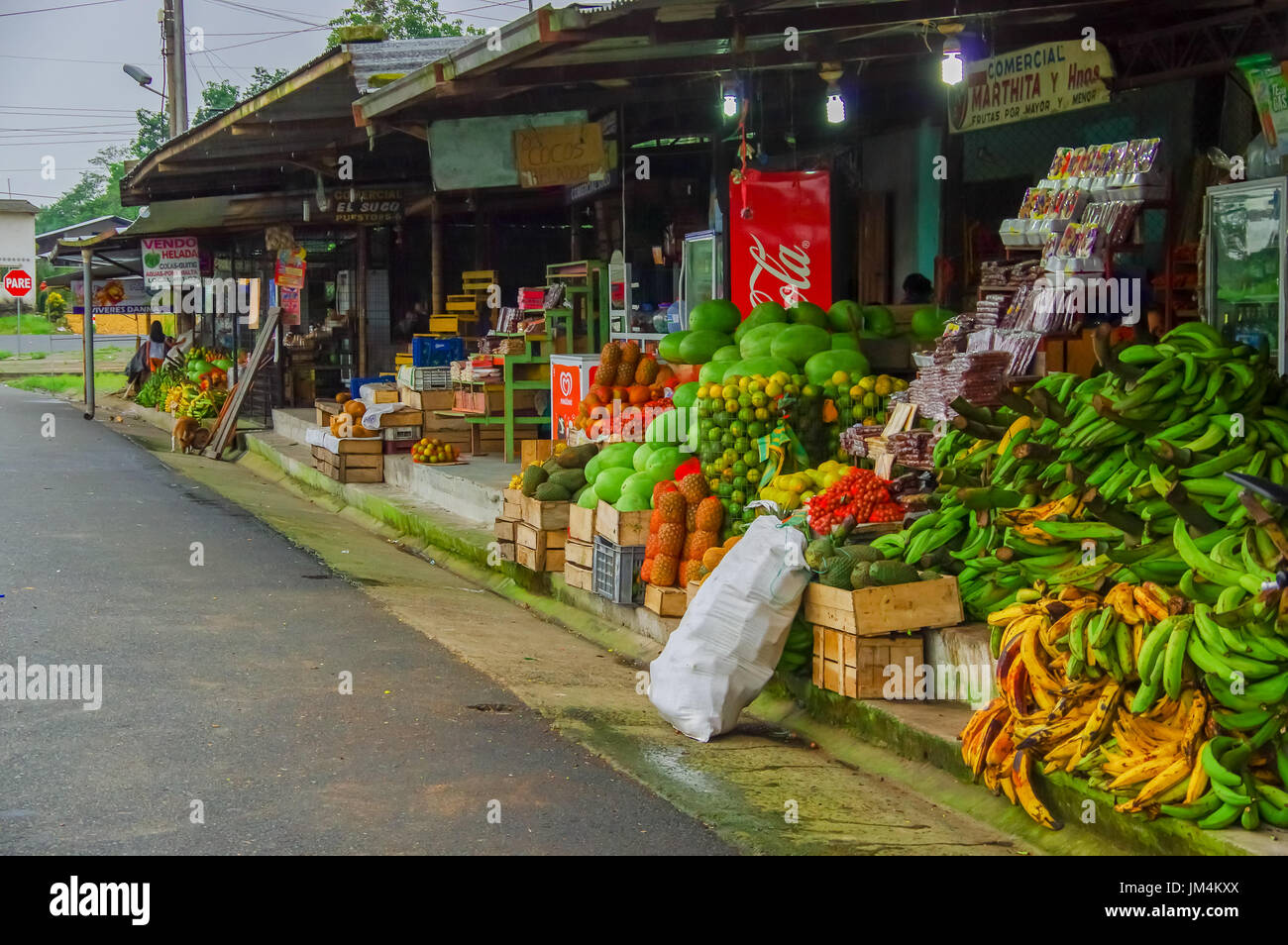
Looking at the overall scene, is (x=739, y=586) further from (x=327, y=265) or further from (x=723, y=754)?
(x=327, y=265)

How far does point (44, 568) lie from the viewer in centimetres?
1049

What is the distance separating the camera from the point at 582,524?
9.88 metres

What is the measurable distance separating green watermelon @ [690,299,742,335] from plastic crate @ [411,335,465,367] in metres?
6.28

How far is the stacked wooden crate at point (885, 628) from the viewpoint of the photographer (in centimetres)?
678

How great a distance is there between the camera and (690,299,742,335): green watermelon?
10.7 meters

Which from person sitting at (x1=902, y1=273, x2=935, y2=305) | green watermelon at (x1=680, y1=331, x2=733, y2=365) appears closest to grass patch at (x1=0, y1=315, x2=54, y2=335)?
person sitting at (x1=902, y1=273, x2=935, y2=305)

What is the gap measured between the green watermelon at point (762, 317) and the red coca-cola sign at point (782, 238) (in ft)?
2.87

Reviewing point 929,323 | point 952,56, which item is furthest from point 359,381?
point 952,56

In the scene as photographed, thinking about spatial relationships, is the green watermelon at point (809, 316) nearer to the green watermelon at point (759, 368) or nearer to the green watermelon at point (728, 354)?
the green watermelon at point (728, 354)

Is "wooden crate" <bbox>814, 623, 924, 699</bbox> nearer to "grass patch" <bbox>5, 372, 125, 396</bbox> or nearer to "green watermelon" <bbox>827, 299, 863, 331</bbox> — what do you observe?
"green watermelon" <bbox>827, 299, 863, 331</bbox>

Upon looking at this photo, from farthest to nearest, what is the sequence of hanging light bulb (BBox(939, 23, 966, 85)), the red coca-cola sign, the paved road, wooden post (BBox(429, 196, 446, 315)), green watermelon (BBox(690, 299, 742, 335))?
1. wooden post (BBox(429, 196, 446, 315))
2. the red coca-cola sign
3. green watermelon (BBox(690, 299, 742, 335))
4. hanging light bulb (BBox(939, 23, 966, 85))
5. the paved road

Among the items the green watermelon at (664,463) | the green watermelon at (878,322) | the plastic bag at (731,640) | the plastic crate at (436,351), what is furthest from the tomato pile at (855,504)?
the plastic crate at (436,351)

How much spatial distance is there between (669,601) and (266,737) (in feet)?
9.32
